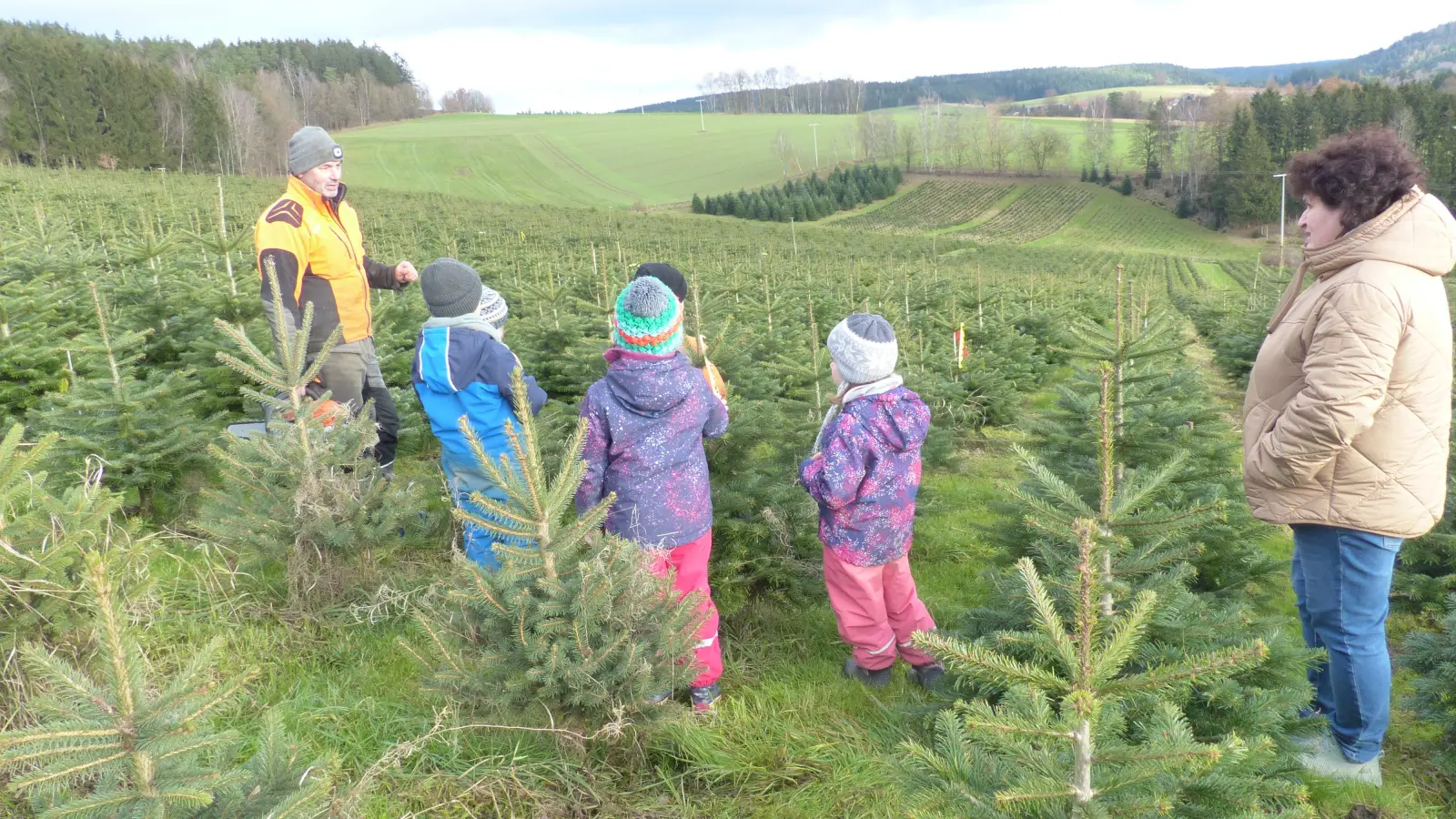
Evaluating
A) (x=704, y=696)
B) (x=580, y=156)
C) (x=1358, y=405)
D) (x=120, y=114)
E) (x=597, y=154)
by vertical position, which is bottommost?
(x=704, y=696)

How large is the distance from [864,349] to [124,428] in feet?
14.2

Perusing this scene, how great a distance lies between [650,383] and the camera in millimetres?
3232

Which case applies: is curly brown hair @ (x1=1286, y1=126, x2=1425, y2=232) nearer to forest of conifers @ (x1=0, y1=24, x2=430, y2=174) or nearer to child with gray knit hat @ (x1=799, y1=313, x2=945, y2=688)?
child with gray knit hat @ (x1=799, y1=313, x2=945, y2=688)

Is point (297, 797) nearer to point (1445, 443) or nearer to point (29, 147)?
point (1445, 443)

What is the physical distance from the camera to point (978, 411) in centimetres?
852

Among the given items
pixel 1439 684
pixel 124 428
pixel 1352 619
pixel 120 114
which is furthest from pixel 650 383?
pixel 120 114

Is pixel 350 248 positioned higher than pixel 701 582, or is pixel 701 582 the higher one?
pixel 350 248

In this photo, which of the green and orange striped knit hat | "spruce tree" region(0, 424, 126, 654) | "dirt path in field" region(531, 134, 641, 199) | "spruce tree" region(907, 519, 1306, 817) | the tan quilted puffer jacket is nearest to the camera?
"spruce tree" region(907, 519, 1306, 817)

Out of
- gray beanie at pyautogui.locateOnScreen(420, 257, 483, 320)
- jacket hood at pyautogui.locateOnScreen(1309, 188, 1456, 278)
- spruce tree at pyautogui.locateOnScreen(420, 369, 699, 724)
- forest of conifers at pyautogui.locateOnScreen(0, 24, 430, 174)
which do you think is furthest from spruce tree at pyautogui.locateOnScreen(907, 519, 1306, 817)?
forest of conifers at pyautogui.locateOnScreen(0, 24, 430, 174)

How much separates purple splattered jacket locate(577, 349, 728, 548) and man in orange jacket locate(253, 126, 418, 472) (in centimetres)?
194

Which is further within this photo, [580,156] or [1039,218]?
[580,156]

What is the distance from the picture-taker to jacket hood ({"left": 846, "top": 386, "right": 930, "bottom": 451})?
132 inches

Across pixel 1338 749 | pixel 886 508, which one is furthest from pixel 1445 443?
pixel 886 508

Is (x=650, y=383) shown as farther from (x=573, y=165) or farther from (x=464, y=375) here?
(x=573, y=165)
